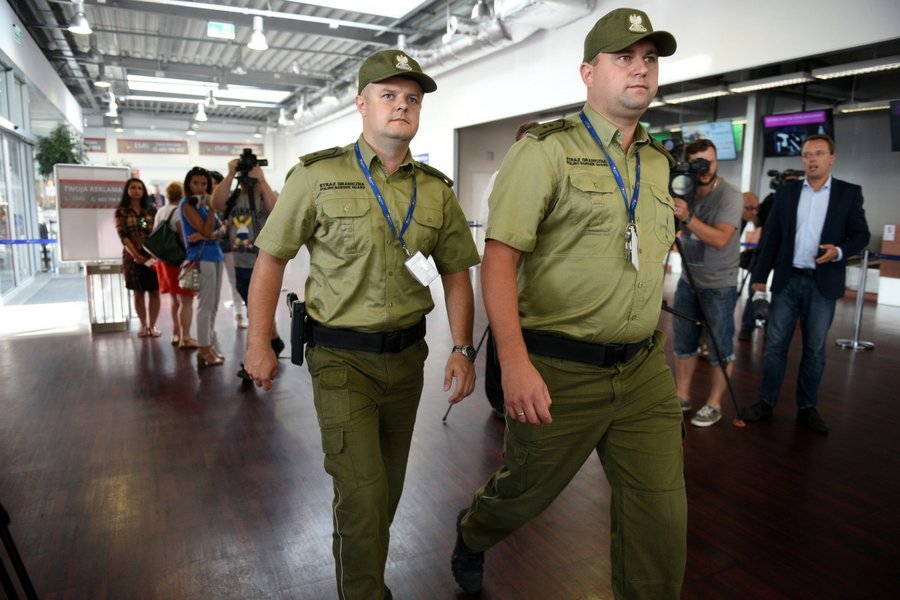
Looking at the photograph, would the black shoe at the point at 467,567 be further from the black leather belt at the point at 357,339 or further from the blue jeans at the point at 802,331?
the blue jeans at the point at 802,331

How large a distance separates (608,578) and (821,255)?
7.61 ft

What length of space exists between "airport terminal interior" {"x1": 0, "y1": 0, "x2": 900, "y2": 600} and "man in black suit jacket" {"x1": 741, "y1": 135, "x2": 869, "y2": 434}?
34cm

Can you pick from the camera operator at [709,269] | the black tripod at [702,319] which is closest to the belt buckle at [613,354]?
the black tripod at [702,319]

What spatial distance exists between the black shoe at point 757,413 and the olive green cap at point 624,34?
2809mm

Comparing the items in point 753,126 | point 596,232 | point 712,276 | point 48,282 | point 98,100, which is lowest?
point 48,282

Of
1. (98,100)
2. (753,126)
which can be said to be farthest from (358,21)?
(98,100)

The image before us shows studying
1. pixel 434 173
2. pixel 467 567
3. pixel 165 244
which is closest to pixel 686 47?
pixel 165 244

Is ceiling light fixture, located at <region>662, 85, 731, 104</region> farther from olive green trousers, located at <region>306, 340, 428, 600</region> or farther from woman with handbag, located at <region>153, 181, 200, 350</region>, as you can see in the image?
olive green trousers, located at <region>306, 340, 428, 600</region>

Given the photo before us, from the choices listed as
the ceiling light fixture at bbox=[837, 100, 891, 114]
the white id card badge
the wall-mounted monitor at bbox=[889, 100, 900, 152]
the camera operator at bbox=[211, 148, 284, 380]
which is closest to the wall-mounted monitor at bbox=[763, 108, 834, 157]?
the wall-mounted monitor at bbox=[889, 100, 900, 152]

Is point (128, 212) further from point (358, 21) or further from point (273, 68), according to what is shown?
point (273, 68)

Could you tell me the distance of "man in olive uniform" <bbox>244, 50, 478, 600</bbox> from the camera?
179 cm

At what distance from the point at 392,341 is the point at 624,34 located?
1043 mm

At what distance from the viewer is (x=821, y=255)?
11.4 feet

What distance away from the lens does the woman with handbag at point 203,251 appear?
489 cm
